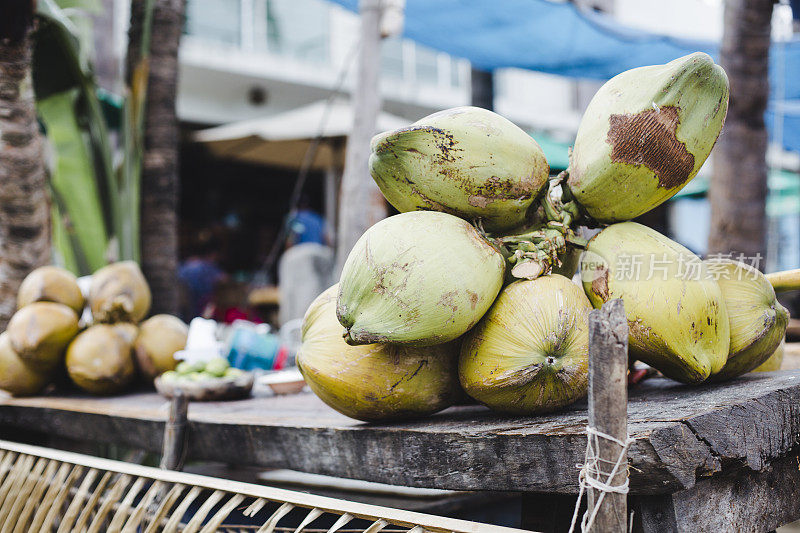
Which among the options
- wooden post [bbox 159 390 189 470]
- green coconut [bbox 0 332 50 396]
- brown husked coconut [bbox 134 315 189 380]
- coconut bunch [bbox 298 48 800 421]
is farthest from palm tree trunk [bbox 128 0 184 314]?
coconut bunch [bbox 298 48 800 421]

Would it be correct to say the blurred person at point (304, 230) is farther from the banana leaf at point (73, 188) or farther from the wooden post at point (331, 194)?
the banana leaf at point (73, 188)

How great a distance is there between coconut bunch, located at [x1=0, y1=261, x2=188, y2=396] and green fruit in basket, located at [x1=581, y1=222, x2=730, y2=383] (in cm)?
191

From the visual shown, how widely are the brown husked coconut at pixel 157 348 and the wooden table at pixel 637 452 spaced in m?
1.14

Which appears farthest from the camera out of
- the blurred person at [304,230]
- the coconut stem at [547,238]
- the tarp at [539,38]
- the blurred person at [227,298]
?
the blurred person at [227,298]

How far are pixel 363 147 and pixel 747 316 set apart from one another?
3127mm

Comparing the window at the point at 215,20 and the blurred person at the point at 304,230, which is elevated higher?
the window at the point at 215,20

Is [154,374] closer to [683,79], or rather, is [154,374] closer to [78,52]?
[78,52]

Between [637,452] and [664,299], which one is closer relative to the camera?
[637,452]

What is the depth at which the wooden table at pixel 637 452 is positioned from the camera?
961mm

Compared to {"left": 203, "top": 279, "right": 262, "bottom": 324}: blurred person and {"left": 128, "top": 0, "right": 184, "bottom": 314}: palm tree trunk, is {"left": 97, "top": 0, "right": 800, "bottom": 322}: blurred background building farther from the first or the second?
{"left": 128, "top": 0, "right": 184, "bottom": 314}: palm tree trunk

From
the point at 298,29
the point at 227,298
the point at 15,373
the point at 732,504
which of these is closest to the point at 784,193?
the point at 298,29

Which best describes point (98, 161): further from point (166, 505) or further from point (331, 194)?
point (331, 194)

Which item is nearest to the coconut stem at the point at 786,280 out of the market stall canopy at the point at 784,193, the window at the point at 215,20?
the window at the point at 215,20

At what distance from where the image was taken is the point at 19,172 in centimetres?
282
